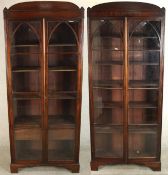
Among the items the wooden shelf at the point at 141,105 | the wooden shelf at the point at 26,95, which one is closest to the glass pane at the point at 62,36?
the wooden shelf at the point at 26,95

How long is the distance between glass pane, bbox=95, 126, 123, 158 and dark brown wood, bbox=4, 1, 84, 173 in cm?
24

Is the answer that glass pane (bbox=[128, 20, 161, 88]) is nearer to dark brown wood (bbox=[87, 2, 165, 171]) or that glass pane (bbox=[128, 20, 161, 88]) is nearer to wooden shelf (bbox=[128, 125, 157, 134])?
dark brown wood (bbox=[87, 2, 165, 171])

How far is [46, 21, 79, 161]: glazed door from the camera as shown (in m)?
3.04

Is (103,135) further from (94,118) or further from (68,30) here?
(68,30)

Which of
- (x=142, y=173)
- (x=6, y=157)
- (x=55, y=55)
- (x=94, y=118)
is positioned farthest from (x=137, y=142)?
(x=6, y=157)

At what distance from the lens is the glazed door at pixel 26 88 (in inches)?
119

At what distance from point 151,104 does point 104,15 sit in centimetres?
103

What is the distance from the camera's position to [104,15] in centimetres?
295

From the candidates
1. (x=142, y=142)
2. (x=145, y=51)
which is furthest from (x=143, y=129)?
(x=145, y=51)

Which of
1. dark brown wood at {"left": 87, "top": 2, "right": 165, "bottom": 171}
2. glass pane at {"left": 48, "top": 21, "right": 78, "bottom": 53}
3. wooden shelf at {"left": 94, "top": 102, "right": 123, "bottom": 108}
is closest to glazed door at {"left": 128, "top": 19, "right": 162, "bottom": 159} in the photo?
dark brown wood at {"left": 87, "top": 2, "right": 165, "bottom": 171}

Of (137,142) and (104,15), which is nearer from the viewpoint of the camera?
(104,15)

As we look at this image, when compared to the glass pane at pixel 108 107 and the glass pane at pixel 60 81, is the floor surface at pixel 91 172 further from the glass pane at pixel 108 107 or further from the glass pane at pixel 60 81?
the glass pane at pixel 60 81

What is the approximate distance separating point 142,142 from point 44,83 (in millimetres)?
1209

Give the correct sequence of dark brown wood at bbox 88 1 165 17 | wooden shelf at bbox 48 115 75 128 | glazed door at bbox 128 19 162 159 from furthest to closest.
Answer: wooden shelf at bbox 48 115 75 128 → glazed door at bbox 128 19 162 159 → dark brown wood at bbox 88 1 165 17
